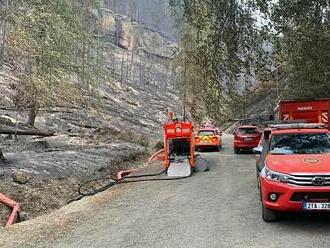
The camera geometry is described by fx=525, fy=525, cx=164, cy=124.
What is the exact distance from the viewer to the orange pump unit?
60.7 feet

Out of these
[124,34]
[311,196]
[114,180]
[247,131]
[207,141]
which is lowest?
[114,180]

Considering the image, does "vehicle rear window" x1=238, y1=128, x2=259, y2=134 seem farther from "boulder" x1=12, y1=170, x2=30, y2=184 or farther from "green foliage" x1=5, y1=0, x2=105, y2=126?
"boulder" x1=12, y1=170, x2=30, y2=184

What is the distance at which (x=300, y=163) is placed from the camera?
9.09 metres

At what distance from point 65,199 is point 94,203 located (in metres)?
2.04

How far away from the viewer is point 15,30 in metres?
13.3

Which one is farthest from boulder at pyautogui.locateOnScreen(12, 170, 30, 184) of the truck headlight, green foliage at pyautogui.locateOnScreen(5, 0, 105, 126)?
the truck headlight

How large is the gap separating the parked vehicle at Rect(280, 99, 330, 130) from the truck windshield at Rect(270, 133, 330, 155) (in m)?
13.2

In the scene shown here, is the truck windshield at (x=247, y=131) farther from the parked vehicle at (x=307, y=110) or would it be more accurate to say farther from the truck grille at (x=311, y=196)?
the truck grille at (x=311, y=196)

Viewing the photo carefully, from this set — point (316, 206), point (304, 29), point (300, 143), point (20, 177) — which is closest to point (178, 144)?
point (304, 29)

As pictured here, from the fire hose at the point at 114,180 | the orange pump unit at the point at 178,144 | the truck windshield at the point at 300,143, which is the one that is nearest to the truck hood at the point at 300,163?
the truck windshield at the point at 300,143

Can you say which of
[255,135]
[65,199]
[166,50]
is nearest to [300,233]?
[65,199]

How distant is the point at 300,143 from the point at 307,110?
46.1 feet

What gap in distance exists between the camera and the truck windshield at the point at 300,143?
1030 cm

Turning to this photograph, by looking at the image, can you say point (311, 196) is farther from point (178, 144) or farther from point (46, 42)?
point (178, 144)
